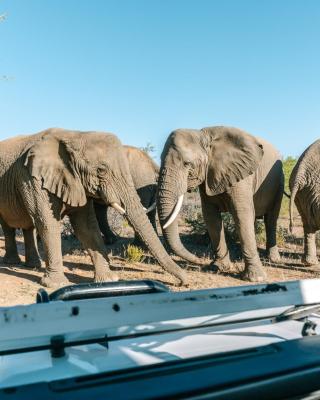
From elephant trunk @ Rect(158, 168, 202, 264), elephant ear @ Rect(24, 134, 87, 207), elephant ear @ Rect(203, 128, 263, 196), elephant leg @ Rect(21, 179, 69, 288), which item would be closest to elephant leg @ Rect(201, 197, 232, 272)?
elephant ear @ Rect(203, 128, 263, 196)

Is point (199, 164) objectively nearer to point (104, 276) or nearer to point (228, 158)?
point (228, 158)

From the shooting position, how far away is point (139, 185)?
1188 cm

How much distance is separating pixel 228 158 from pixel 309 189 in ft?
5.47

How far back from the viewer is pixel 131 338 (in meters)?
1.92

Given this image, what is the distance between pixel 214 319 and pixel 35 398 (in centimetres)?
107

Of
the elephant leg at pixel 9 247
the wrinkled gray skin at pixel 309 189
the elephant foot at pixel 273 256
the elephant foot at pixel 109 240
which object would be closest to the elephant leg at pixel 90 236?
the elephant leg at pixel 9 247

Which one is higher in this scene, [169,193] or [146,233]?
[169,193]

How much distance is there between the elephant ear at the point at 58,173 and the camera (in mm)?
6973

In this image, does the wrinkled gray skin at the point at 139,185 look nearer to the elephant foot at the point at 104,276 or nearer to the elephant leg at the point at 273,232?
the elephant leg at the point at 273,232

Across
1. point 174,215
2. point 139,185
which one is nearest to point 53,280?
point 174,215

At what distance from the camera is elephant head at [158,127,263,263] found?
301 inches

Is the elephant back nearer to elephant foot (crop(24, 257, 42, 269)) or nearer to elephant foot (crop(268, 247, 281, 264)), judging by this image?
elephant foot (crop(268, 247, 281, 264))

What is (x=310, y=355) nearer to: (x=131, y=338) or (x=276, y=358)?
(x=276, y=358)

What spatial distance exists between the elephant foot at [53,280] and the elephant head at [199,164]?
1618mm
